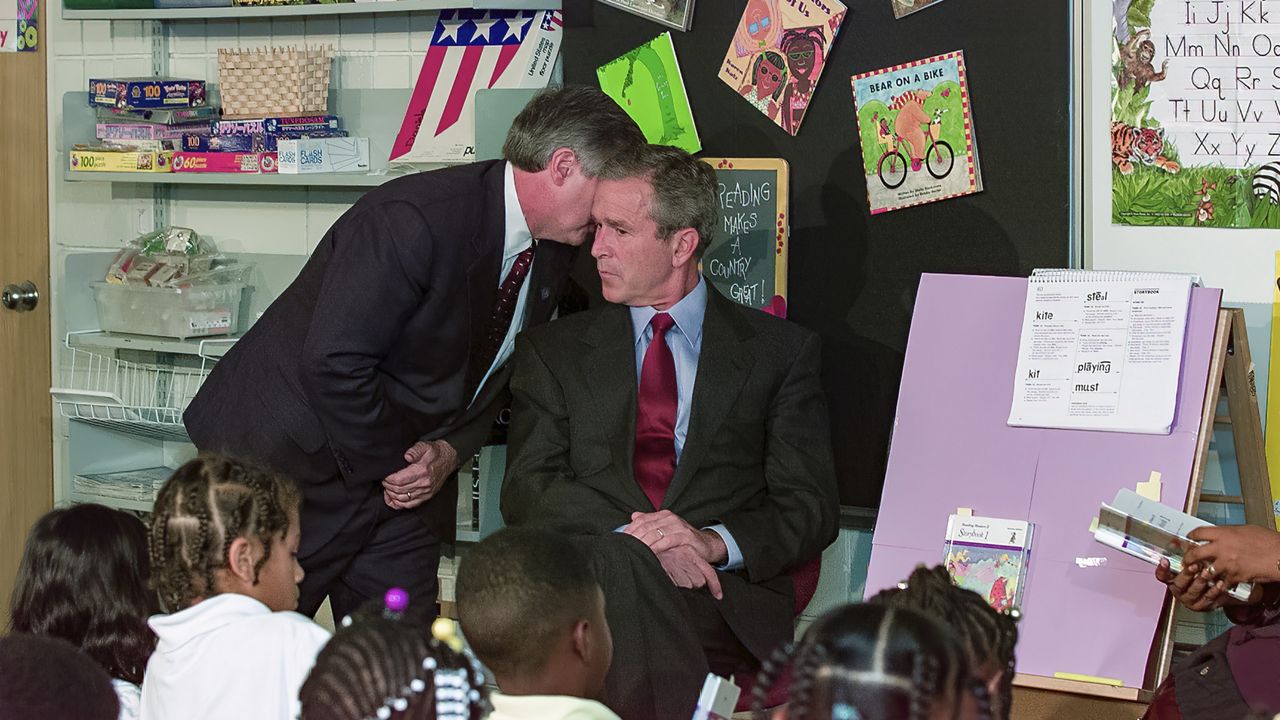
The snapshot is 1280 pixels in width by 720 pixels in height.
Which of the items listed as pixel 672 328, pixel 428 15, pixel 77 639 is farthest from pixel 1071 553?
pixel 428 15

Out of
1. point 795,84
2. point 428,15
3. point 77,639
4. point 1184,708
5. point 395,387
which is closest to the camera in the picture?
point 77,639

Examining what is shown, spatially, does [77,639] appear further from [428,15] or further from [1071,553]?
[428,15]

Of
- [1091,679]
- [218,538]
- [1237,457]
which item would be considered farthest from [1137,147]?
[218,538]

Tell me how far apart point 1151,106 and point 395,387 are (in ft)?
5.40

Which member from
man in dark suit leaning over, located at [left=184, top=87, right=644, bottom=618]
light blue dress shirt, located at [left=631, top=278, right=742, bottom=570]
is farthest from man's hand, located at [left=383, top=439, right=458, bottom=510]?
light blue dress shirt, located at [left=631, top=278, right=742, bottom=570]

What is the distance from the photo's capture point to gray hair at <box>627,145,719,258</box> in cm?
280

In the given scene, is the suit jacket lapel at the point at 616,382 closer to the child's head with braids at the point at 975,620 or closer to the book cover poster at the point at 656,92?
the book cover poster at the point at 656,92

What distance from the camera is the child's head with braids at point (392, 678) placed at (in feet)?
4.55

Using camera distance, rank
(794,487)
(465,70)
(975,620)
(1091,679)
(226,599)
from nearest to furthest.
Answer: (975,620)
(226,599)
(1091,679)
(794,487)
(465,70)

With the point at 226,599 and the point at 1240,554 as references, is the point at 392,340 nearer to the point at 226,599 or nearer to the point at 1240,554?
the point at 226,599

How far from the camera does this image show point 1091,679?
2562mm

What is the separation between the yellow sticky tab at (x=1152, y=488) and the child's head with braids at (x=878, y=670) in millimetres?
1640

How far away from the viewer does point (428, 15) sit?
371 cm

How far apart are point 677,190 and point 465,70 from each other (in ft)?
3.24
